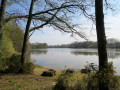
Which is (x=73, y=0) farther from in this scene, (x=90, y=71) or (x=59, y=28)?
(x=90, y=71)

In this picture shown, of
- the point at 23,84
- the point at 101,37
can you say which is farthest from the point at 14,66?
the point at 101,37

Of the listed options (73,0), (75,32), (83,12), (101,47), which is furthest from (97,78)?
(73,0)

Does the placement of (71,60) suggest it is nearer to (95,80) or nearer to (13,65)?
(13,65)

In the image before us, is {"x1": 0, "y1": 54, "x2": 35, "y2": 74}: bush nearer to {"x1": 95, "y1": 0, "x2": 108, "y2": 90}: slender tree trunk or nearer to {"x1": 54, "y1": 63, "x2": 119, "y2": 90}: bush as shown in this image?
{"x1": 54, "y1": 63, "x2": 119, "y2": 90}: bush

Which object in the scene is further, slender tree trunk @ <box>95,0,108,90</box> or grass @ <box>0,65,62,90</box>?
grass @ <box>0,65,62,90</box>

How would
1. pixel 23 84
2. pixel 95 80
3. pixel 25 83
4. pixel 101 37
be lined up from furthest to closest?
1. pixel 25 83
2. pixel 23 84
3. pixel 101 37
4. pixel 95 80

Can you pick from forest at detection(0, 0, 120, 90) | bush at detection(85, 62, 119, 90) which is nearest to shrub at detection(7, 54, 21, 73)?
forest at detection(0, 0, 120, 90)

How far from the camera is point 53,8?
7023 mm

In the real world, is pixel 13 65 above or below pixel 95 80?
below

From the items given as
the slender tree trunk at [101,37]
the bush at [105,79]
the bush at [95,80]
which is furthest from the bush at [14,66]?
the slender tree trunk at [101,37]

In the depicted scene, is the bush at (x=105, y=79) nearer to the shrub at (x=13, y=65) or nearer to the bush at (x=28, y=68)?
the bush at (x=28, y=68)

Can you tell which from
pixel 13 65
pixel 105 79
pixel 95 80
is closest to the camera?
pixel 105 79

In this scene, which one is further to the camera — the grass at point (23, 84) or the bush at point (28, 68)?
the bush at point (28, 68)

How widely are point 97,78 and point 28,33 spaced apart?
6.01 m
